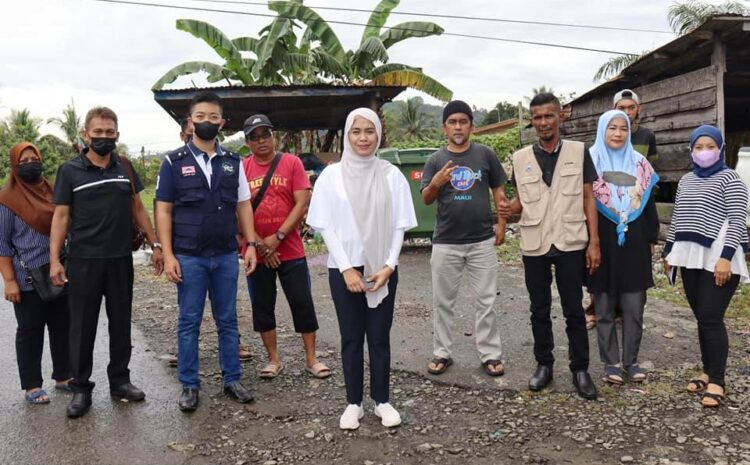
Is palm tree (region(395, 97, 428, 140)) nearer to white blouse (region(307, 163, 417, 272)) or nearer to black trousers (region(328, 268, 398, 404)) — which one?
white blouse (region(307, 163, 417, 272))

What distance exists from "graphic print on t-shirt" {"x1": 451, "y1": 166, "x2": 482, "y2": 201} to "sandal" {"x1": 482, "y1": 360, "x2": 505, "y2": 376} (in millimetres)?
1187

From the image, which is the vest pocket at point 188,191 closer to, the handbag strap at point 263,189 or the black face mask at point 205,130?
the black face mask at point 205,130

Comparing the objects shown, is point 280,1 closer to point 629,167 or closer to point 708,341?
point 629,167

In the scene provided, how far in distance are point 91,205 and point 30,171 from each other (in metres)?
0.54

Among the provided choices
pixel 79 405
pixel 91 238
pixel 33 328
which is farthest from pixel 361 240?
pixel 33 328

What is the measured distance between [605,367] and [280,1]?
12292 mm

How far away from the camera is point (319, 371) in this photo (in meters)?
4.25

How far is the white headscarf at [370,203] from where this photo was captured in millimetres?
3330

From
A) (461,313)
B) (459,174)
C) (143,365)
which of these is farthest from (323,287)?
(459,174)

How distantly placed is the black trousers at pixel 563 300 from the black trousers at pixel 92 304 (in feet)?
8.78

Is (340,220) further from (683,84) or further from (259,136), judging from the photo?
(683,84)

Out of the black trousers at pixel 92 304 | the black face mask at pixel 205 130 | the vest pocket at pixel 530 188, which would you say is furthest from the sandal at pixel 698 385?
the black trousers at pixel 92 304

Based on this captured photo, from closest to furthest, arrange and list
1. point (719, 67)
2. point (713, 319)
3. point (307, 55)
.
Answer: point (713, 319), point (719, 67), point (307, 55)

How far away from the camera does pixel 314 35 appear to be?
601 inches
